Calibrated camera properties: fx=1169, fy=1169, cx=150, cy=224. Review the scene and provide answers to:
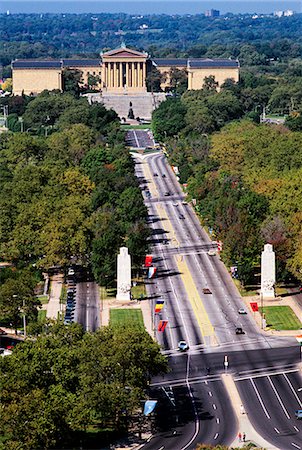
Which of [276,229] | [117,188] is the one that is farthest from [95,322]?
[117,188]

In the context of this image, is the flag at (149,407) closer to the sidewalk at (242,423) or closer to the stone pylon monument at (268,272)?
the sidewalk at (242,423)

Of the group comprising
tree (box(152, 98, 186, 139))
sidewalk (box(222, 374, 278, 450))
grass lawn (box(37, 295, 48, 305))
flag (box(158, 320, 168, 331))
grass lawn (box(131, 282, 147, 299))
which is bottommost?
tree (box(152, 98, 186, 139))

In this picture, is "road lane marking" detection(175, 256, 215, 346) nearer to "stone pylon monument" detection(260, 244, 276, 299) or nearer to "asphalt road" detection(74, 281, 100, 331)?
"stone pylon monument" detection(260, 244, 276, 299)

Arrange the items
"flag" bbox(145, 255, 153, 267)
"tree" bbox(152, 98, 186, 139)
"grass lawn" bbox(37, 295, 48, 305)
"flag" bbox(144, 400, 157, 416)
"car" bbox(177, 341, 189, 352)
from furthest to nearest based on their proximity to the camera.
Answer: "tree" bbox(152, 98, 186, 139) → "flag" bbox(145, 255, 153, 267) → "grass lawn" bbox(37, 295, 48, 305) → "car" bbox(177, 341, 189, 352) → "flag" bbox(144, 400, 157, 416)

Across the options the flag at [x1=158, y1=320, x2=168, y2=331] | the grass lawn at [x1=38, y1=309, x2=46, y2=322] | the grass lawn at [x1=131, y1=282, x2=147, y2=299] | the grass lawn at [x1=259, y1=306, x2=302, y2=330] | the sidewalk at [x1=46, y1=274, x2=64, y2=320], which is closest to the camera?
the flag at [x1=158, y1=320, x2=168, y2=331]

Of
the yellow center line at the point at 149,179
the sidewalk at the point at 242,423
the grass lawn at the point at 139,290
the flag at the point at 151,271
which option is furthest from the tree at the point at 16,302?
the yellow center line at the point at 149,179

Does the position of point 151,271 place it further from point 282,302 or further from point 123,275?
point 282,302

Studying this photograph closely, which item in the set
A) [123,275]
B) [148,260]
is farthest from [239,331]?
[148,260]

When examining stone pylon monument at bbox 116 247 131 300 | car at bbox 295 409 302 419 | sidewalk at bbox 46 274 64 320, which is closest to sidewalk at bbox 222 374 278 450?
car at bbox 295 409 302 419
